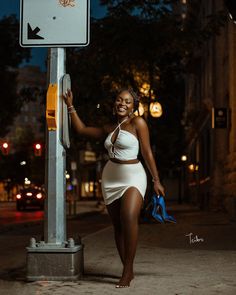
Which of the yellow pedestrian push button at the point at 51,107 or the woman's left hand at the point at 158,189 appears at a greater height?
the yellow pedestrian push button at the point at 51,107

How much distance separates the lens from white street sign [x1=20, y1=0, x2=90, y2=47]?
6.99 metres

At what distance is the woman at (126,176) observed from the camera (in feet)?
20.9

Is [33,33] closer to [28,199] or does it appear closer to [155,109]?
[155,109]

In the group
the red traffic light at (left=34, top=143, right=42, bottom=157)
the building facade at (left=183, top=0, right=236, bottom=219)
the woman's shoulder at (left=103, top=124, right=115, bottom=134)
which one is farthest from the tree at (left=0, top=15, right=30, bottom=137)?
the woman's shoulder at (left=103, top=124, right=115, bottom=134)

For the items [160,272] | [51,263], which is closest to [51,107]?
[51,263]

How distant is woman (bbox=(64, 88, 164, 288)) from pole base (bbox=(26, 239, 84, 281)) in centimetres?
53

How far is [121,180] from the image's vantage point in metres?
6.48

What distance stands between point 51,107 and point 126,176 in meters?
1.04

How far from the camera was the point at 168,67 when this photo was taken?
24.7 m

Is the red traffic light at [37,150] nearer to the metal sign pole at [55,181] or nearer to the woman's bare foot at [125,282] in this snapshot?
the metal sign pole at [55,181]

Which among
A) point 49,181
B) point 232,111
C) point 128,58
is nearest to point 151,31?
point 128,58

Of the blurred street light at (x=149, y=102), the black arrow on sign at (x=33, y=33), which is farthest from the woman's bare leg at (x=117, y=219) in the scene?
the blurred street light at (x=149, y=102)

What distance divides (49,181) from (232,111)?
67.3 feet

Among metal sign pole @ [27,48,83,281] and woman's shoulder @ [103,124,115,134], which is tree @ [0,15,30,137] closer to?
metal sign pole @ [27,48,83,281]
